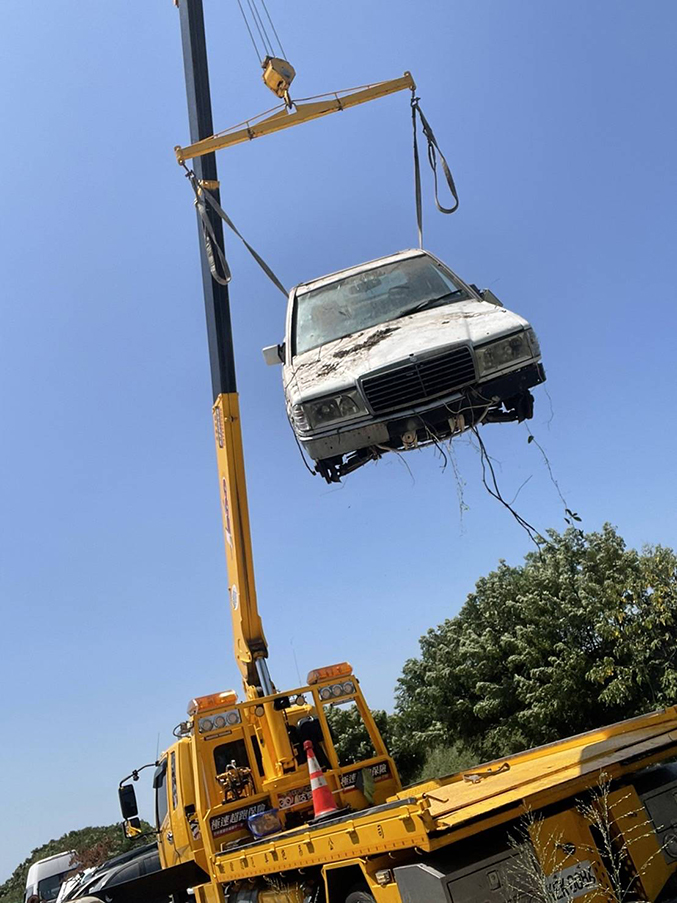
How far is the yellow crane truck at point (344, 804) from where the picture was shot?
12.6ft

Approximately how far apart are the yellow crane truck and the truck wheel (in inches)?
0.5

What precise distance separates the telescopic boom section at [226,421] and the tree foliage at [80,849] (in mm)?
14036

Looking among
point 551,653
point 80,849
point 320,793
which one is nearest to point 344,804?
point 320,793

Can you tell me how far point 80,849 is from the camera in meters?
22.4

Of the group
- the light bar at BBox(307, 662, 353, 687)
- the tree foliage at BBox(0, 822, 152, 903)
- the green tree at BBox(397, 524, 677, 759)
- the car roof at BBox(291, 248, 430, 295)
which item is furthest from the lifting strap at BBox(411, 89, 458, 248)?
the tree foliage at BBox(0, 822, 152, 903)

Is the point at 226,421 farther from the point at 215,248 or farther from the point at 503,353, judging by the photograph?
the point at 503,353

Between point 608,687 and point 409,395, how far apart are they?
446 inches

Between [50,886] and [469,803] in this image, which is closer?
[469,803]

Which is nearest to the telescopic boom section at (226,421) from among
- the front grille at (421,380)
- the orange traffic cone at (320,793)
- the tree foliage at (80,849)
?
the orange traffic cone at (320,793)

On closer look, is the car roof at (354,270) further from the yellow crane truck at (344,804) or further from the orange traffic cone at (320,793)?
the orange traffic cone at (320,793)

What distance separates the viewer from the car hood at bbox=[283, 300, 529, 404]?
521 cm

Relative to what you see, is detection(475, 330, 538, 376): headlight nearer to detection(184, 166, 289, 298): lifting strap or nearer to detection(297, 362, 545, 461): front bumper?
detection(297, 362, 545, 461): front bumper

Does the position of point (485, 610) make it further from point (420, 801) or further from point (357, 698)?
point (420, 801)

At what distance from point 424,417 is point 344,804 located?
11.6 feet
